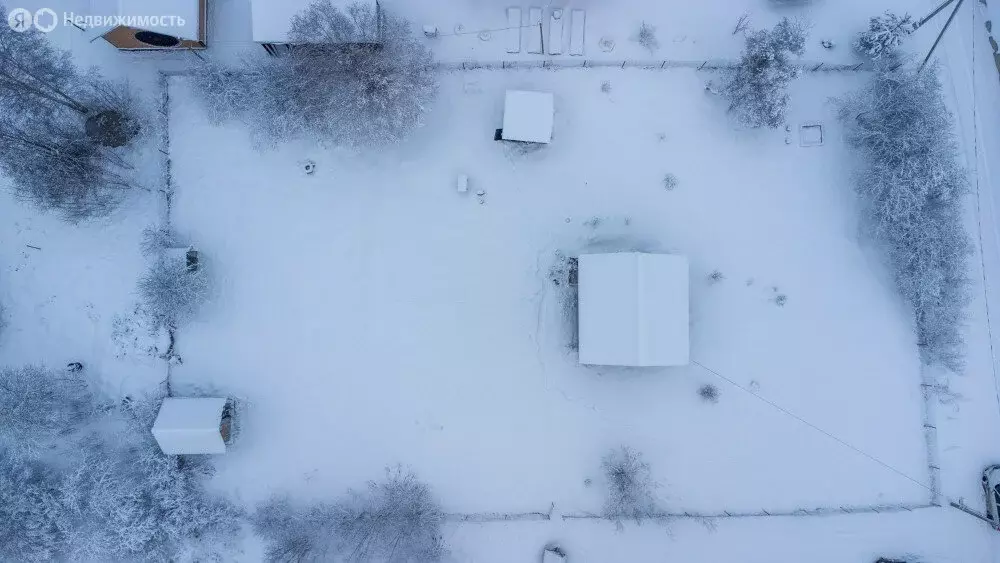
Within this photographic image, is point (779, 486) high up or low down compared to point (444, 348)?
down

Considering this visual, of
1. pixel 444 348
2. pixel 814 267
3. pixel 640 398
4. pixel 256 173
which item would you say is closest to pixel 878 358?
pixel 814 267

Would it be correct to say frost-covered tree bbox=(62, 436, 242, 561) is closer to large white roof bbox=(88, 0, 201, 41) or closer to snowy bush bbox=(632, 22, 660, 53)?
large white roof bbox=(88, 0, 201, 41)

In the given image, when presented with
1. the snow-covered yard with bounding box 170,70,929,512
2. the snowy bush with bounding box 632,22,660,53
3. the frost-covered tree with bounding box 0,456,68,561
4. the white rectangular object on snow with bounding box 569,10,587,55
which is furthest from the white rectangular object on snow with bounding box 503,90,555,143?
the frost-covered tree with bounding box 0,456,68,561

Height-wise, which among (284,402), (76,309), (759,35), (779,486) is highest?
(759,35)

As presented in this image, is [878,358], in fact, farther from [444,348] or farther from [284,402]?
[284,402]

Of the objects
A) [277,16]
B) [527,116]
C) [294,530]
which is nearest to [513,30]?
[527,116]

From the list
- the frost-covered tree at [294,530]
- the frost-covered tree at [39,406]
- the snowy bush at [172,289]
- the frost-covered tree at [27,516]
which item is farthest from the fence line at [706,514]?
the frost-covered tree at [39,406]
